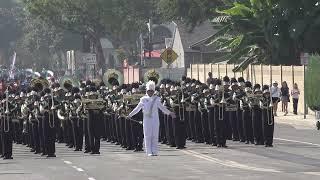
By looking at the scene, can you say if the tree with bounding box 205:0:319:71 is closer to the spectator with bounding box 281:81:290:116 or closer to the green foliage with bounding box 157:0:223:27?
the spectator with bounding box 281:81:290:116

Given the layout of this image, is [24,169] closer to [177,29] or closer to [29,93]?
[29,93]

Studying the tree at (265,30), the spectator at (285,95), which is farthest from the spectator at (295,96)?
the tree at (265,30)

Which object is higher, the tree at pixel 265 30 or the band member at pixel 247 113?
the tree at pixel 265 30

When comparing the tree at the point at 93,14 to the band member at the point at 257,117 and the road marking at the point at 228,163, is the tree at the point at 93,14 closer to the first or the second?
the band member at the point at 257,117

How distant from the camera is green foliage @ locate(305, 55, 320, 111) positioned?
41.8m

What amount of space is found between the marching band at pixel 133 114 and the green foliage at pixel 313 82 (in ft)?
45.0

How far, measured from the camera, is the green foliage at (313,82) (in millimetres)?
41750

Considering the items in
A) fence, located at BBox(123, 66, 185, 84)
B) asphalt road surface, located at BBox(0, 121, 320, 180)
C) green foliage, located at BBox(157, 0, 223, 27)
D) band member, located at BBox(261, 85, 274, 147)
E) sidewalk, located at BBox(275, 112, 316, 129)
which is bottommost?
asphalt road surface, located at BBox(0, 121, 320, 180)

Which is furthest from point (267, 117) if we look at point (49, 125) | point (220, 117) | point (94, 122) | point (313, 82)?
point (313, 82)

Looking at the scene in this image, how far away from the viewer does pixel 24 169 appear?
21.5 m

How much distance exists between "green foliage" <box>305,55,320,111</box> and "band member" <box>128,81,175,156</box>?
17.9 m

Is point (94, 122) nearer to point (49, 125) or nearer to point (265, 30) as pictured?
point (49, 125)

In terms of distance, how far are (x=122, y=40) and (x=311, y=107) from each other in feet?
188

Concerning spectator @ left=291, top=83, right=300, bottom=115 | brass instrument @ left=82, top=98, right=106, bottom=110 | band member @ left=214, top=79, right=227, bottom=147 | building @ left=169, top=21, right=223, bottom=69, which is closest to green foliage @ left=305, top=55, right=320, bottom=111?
spectator @ left=291, top=83, right=300, bottom=115
